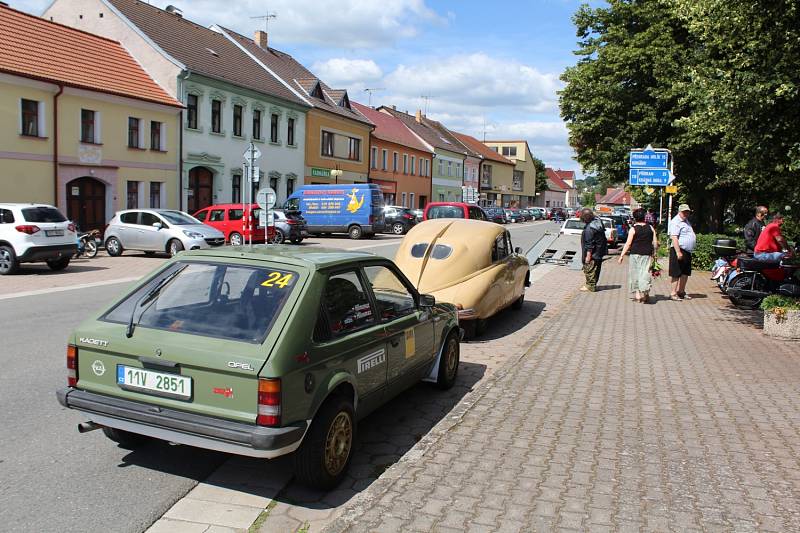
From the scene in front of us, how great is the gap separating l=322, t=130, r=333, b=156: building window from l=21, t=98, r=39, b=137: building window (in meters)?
21.4

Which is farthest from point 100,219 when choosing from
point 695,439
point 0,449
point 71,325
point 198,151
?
point 695,439

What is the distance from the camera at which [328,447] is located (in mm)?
4305

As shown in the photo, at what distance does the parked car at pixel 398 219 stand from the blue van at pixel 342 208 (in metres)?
3.58

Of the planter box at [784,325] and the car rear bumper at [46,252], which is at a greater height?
the car rear bumper at [46,252]

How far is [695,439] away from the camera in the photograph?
5.28m

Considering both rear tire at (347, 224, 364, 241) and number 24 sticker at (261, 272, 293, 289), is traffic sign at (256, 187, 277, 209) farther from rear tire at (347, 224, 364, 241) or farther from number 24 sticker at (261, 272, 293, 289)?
rear tire at (347, 224, 364, 241)

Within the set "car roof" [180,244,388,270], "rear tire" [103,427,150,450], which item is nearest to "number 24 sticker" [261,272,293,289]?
"car roof" [180,244,388,270]

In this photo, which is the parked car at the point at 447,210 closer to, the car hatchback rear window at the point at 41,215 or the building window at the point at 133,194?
the building window at the point at 133,194

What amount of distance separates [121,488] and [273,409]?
1.21 meters

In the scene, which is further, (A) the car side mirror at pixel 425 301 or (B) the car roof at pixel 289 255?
(A) the car side mirror at pixel 425 301

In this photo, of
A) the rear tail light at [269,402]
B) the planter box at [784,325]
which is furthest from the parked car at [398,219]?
the rear tail light at [269,402]

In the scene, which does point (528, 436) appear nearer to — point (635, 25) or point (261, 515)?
point (261, 515)

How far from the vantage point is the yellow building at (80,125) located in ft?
76.0

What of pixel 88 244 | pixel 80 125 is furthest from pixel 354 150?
pixel 88 244
